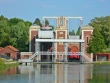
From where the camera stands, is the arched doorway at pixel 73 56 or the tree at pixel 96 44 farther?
the arched doorway at pixel 73 56

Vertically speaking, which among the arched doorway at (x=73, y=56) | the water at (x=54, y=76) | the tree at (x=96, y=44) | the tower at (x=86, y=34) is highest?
the tower at (x=86, y=34)

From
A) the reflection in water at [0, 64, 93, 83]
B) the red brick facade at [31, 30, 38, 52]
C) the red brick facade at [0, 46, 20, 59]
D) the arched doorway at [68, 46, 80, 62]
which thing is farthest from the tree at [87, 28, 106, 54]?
the reflection in water at [0, 64, 93, 83]

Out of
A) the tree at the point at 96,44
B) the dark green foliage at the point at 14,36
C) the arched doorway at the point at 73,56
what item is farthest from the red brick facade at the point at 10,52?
the tree at the point at 96,44

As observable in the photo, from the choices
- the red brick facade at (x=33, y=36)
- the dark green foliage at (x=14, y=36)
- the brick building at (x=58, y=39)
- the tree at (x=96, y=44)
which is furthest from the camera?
the dark green foliage at (x=14, y=36)

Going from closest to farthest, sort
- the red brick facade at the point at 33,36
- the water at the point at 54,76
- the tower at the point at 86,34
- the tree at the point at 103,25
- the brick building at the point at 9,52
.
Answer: the water at the point at 54,76, the tower at the point at 86,34, the brick building at the point at 9,52, the red brick facade at the point at 33,36, the tree at the point at 103,25

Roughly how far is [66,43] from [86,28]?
18.7 ft

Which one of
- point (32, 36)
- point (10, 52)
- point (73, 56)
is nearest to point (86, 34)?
point (73, 56)

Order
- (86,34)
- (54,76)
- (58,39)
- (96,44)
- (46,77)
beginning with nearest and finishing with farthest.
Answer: (46,77) → (54,76) → (96,44) → (58,39) → (86,34)

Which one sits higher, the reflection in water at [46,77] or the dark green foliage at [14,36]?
the dark green foliage at [14,36]

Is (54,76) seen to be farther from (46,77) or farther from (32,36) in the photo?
(32,36)

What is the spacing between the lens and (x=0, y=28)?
9550 centimetres

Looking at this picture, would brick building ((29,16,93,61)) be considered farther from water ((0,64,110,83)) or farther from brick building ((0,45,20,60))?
water ((0,64,110,83))

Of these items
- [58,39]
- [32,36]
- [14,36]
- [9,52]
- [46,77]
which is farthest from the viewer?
[14,36]

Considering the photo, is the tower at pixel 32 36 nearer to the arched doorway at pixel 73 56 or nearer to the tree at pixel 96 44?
the arched doorway at pixel 73 56
